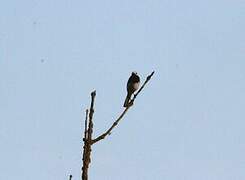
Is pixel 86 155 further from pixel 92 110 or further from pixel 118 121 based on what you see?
pixel 118 121

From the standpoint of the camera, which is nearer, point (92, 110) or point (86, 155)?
point (86, 155)

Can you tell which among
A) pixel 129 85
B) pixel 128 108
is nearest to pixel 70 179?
pixel 128 108

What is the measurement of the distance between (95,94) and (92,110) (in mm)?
281

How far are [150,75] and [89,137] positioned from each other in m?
1.95

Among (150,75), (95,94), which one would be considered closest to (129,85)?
(150,75)

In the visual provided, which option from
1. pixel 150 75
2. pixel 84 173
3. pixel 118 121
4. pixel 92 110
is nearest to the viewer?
pixel 84 173

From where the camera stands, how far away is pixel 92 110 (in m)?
5.23

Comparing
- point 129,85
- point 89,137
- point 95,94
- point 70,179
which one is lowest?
point 70,179

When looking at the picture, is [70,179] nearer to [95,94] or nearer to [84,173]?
[84,173]

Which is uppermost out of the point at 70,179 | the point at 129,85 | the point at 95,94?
the point at 129,85

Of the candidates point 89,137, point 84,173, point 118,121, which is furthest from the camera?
point 118,121

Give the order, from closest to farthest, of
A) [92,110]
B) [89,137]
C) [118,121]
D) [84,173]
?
1. [84,173]
2. [89,137]
3. [92,110]
4. [118,121]

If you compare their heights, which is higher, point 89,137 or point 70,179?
point 89,137

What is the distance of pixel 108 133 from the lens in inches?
209
